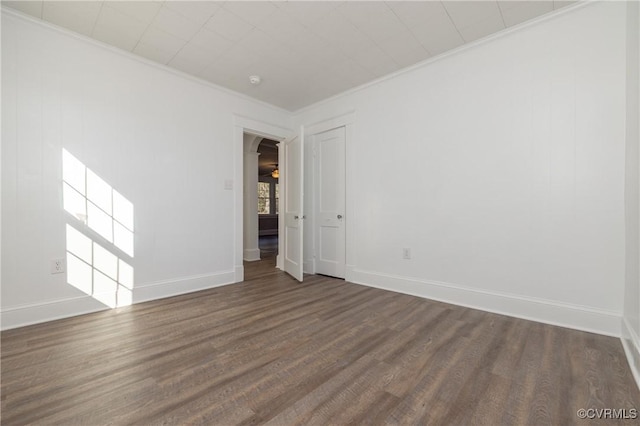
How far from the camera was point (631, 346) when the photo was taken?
181 centimetres

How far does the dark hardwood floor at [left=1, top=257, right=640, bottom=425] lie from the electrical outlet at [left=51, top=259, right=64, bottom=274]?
48 cm

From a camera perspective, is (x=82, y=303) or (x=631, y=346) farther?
(x=82, y=303)

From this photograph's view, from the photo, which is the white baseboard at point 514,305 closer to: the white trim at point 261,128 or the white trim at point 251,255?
the white trim at point 261,128

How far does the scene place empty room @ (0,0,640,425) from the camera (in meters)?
1.57

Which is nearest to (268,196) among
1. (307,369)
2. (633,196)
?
(307,369)

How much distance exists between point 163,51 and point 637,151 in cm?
418

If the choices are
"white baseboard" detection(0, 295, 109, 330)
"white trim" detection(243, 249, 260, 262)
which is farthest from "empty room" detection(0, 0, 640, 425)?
"white trim" detection(243, 249, 260, 262)

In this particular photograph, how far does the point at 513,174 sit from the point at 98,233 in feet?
13.5

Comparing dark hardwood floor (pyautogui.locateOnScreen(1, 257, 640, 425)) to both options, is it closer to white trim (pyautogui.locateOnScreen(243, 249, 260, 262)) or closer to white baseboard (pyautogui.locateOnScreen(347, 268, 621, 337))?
white baseboard (pyautogui.locateOnScreen(347, 268, 621, 337))

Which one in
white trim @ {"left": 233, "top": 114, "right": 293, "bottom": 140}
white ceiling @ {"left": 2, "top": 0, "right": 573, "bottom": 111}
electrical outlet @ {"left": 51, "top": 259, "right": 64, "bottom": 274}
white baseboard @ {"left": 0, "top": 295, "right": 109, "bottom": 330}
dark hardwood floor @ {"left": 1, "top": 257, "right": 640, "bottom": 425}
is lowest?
dark hardwood floor @ {"left": 1, "top": 257, "right": 640, "bottom": 425}

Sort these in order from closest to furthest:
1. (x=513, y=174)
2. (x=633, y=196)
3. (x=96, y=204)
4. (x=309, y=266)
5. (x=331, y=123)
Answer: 1. (x=633, y=196)
2. (x=513, y=174)
3. (x=96, y=204)
4. (x=331, y=123)
5. (x=309, y=266)

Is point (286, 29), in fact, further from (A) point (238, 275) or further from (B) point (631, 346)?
(B) point (631, 346)

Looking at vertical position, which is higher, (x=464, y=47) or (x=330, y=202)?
(x=464, y=47)

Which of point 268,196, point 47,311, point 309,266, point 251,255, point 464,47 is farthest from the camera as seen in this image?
point 268,196
